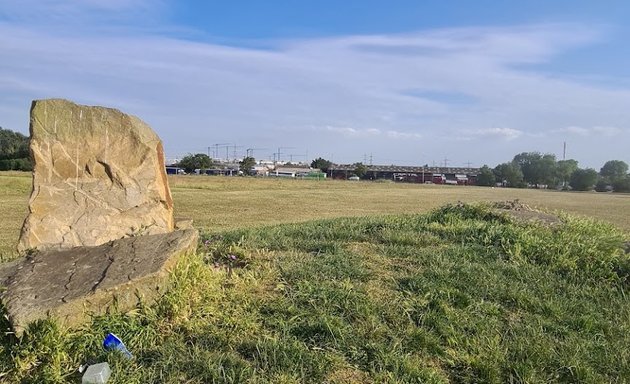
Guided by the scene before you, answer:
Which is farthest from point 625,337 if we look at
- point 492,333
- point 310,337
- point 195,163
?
point 195,163

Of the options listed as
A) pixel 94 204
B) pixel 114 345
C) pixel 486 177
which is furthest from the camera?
pixel 486 177

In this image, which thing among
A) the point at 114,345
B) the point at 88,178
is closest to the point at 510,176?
the point at 88,178

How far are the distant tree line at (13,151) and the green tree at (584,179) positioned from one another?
98940mm

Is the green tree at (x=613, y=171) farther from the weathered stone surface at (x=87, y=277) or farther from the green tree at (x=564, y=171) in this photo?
the weathered stone surface at (x=87, y=277)

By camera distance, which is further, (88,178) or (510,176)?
(510,176)

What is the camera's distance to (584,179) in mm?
105750

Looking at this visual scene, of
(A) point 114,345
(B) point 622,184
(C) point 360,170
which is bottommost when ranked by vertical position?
(B) point 622,184

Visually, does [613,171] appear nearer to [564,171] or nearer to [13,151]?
[564,171]

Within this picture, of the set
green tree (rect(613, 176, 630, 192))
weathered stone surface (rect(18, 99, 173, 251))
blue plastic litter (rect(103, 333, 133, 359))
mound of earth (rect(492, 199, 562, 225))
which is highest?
weathered stone surface (rect(18, 99, 173, 251))

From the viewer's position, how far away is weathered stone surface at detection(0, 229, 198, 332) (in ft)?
12.2

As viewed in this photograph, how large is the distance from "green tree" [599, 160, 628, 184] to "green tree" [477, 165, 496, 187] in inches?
884

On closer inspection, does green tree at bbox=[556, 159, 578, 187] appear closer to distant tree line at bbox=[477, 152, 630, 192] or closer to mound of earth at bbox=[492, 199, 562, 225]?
distant tree line at bbox=[477, 152, 630, 192]

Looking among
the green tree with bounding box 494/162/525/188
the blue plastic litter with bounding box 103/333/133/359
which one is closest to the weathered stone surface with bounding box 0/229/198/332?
the blue plastic litter with bounding box 103/333/133/359

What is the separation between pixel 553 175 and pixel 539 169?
3.38 metres
